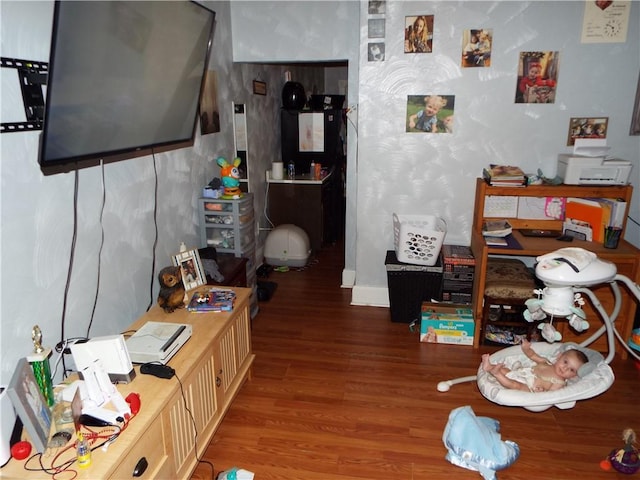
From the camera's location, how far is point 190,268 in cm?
267

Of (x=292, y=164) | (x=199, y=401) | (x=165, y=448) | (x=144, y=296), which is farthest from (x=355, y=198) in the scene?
(x=165, y=448)

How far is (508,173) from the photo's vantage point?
3.17 m

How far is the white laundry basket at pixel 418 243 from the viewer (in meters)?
3.32

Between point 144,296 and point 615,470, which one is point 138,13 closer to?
point 144,296

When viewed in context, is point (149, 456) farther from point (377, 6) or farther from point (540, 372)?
point (377, 6)

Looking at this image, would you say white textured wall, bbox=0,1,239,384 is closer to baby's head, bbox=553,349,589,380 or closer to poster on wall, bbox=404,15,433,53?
poster on wall, bbox=404,15,433,53

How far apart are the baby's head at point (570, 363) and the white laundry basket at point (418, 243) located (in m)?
1.18

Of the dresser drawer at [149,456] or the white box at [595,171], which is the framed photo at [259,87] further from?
the dresser drawer at [149,456]

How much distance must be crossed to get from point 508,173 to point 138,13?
8.05 feet

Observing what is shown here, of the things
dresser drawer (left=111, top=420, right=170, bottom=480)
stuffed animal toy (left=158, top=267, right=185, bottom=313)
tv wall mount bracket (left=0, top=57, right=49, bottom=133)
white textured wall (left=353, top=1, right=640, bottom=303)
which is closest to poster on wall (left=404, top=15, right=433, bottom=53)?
white textured wall (left=353, top=1, right=640, bottom=303)

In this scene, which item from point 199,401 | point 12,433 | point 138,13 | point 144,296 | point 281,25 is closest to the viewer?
point 12,433

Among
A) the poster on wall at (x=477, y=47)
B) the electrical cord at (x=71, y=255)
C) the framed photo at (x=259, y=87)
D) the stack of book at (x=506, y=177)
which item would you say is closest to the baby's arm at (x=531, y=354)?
the stack of book at (x=506, y=177)

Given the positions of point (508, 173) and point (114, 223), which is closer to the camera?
point (114, 223)

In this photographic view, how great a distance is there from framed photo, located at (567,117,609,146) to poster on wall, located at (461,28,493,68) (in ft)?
2.37
